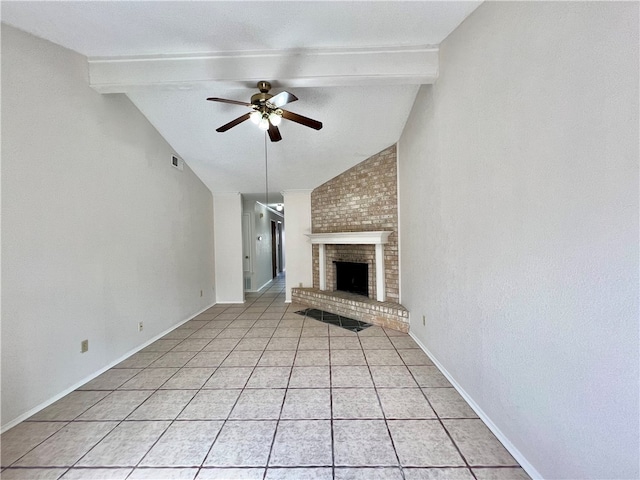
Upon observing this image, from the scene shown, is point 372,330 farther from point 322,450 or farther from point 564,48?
point 564,48

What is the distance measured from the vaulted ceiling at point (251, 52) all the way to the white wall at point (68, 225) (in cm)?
30

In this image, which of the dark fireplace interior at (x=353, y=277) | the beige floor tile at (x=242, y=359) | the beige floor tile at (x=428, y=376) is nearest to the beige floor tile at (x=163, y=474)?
the beige floor tile at (x=242, y=359)

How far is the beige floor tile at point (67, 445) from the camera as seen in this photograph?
4.72 feet

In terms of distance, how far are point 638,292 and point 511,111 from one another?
107 centimetres

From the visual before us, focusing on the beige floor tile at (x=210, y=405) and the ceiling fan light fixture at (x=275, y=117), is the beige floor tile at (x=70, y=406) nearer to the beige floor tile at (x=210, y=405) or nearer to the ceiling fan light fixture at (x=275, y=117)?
the beige floor tile at (x=210, y=405)

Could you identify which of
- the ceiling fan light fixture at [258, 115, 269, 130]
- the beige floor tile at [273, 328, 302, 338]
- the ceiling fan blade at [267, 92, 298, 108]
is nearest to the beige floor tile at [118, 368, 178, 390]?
the beige floor tile at [273, 328, 302, 338]

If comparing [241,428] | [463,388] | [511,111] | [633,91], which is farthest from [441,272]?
[241,428]

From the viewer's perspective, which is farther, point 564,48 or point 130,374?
point 130,374

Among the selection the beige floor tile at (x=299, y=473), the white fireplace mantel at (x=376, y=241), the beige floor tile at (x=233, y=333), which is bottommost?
the beige floor tile at (x=299, y=473)

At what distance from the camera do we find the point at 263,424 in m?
1.69

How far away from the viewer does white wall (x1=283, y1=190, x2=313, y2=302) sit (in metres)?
5.06

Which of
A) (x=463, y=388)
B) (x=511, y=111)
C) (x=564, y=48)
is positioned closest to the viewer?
(x=564, y=48)

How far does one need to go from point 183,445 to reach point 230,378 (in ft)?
2.44

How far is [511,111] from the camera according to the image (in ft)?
4.55
